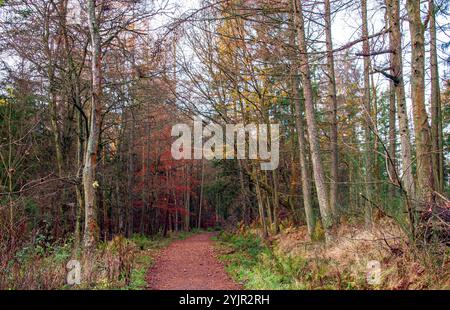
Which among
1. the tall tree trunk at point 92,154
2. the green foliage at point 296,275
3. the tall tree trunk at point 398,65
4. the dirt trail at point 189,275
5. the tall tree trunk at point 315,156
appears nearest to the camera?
the green foliage at point 296,275

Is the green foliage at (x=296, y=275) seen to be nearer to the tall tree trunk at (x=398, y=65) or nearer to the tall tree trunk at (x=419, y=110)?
the tall tree trunk at (x=419, y=110)

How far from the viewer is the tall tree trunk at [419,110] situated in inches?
226

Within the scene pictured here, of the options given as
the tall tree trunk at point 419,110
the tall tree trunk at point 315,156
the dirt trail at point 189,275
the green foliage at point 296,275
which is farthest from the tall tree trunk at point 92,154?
the tall tree trunk at point 419,110

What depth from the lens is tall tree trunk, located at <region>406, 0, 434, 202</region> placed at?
5.73 meters

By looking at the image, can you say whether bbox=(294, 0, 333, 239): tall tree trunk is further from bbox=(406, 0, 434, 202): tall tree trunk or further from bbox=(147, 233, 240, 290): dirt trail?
bbox=(406, 0, 434, 202): tall tree trunk

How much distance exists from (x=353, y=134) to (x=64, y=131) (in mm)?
13750

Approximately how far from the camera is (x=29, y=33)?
1063 centimetres

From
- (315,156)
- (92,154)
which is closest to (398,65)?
(315,156)

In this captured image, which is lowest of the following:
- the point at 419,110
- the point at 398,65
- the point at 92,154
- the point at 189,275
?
the point at 189,275

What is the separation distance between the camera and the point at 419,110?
5.87 m

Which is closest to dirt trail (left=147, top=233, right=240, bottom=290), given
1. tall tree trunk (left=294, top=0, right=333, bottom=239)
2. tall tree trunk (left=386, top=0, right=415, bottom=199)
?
tall tree trunk (left=294, top=0, right=333, bottom=239)

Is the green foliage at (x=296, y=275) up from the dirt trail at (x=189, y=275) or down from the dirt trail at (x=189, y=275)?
up

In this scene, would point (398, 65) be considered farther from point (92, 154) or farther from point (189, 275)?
point (189, 275)
